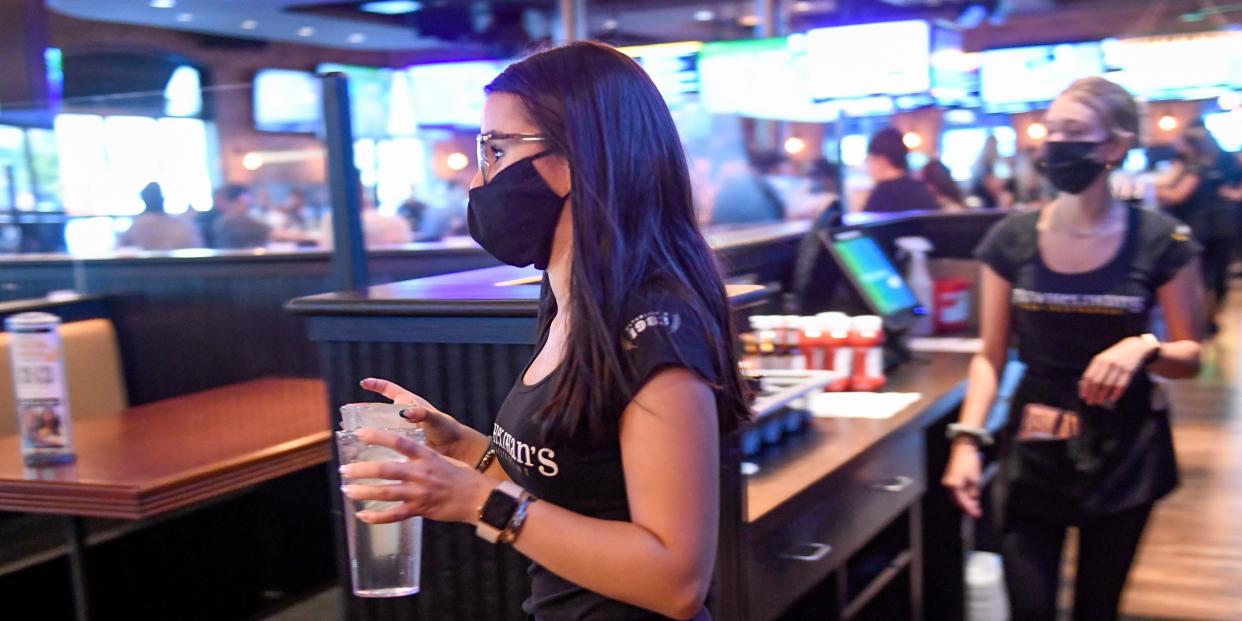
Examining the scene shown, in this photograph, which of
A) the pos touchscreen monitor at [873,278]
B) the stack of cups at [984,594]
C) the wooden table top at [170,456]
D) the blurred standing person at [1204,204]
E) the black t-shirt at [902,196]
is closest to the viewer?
the wooden table top at [170,456]

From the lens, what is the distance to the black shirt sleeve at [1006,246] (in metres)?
2.40

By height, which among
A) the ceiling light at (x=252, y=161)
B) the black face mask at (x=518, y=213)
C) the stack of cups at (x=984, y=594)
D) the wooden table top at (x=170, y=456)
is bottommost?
the stack of cups at (x=984, y=594)

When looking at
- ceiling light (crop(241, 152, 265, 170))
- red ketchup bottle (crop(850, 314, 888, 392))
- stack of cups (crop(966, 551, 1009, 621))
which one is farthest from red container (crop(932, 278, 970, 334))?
ceiling light (crop(241, 152, 265, 170))

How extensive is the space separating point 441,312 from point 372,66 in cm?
1551

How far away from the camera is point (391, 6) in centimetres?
1372

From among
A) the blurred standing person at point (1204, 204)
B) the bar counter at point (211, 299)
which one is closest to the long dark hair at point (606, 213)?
the bar counter at point (211, 299)

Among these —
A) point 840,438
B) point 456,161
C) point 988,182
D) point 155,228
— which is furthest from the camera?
point 456,161

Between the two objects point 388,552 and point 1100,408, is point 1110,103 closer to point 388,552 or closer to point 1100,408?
point 1100,408

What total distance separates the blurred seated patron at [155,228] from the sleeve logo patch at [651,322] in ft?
15.6

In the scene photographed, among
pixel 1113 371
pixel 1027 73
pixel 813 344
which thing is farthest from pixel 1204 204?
pixel 1113 371

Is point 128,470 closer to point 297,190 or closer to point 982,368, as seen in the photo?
point 982,368

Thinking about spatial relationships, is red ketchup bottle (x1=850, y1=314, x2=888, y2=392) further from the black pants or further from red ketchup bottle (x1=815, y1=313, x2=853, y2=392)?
the black pants

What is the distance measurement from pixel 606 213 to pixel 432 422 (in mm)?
401

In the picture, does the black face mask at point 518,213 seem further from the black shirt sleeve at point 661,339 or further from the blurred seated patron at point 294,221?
the blurred seated patron at point 294,221
